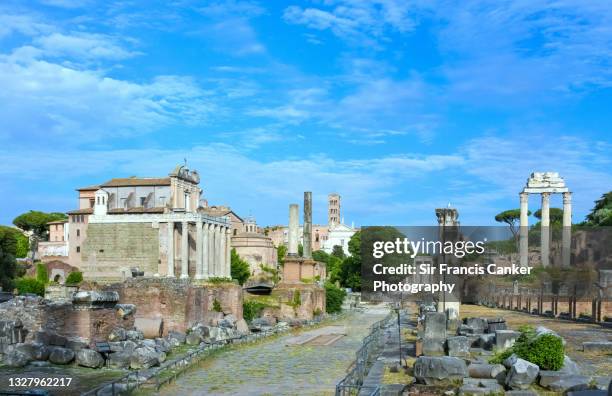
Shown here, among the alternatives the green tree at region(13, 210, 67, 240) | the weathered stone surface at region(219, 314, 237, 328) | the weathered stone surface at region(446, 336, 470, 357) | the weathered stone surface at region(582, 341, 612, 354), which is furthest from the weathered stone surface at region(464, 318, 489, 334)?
the green tree at region(13, 210, 67, 240)

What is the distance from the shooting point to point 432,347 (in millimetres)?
13992

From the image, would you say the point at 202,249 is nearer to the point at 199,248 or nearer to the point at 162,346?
the point at 199,248

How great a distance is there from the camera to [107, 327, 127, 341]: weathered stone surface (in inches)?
709

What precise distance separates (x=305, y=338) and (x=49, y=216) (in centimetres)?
8029

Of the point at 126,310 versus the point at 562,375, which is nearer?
the point at 562,375

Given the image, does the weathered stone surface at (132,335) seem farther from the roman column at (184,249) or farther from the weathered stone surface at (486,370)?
the roman column at (184,249)

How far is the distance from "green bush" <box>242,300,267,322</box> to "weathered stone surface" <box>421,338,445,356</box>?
22.9 m

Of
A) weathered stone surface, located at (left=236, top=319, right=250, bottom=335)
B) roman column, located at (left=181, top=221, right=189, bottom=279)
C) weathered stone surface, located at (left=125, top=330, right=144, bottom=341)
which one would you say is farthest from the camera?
roman column, located at (left=181, top=221, right=189, bottom=279)

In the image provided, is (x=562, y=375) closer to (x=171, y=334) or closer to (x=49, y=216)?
(x=171, y=334)

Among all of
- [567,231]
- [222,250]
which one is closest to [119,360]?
[567,231]

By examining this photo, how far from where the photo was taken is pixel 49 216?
97.4 m

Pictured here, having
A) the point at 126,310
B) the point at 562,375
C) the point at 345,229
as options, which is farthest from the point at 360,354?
the point at 345,229

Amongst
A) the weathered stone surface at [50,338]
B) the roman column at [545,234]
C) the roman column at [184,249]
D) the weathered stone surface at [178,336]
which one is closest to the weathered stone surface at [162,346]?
the weathered stone surface at [178,336]

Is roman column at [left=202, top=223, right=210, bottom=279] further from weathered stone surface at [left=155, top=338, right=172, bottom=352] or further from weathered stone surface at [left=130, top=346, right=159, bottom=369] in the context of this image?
weathered stone surface at [left=130, top=346, right=159, bottom=369]
